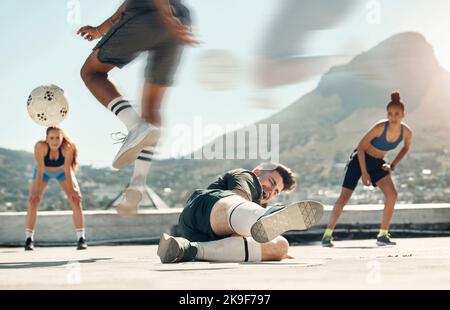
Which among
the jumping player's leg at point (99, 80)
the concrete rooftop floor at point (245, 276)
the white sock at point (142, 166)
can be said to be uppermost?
the jumping player's leg at point (99, 80)

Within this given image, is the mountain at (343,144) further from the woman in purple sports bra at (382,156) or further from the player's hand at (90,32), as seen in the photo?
the player's hand at (90,32)

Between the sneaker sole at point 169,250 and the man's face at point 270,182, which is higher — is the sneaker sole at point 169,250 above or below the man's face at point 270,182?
below

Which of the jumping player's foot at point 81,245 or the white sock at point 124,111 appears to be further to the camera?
the jumping player's foot at point 81,245

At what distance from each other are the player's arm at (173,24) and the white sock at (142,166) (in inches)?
33.8

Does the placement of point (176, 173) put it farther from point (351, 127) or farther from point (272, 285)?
point (272, 285)

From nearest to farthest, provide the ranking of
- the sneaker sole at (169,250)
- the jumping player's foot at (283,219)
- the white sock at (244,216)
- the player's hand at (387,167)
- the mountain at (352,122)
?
the jumping player's foot at (283,219) < the white sock at (244,216) < the sneaker sole at (169,250) < the player's hand at (387,167) < the mountain at (352,122)

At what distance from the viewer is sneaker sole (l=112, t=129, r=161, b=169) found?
5453mm

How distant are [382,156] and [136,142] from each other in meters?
3.70

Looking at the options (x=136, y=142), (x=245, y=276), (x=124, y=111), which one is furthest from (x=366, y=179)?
(x=245, y=276)

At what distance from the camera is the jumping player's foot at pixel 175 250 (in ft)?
16.0

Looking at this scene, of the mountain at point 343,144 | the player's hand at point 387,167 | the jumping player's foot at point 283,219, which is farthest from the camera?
the mountain at point 343,144

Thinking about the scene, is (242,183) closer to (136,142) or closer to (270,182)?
(270,182)

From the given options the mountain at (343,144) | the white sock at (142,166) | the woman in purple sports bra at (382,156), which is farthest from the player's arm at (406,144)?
the mountain at (343,144)
